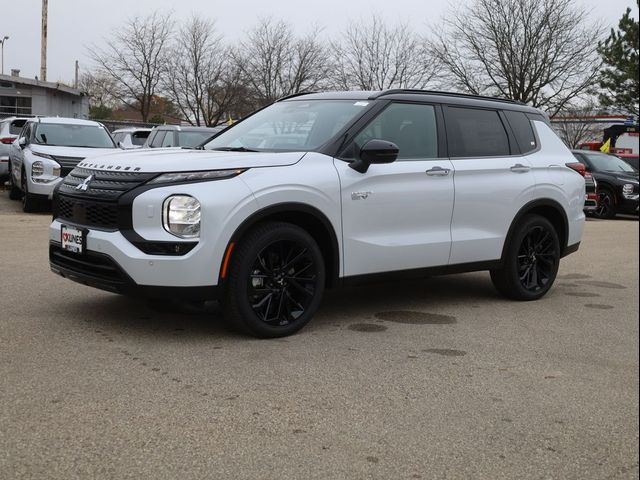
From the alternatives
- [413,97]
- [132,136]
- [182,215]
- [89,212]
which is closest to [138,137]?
[132,136]

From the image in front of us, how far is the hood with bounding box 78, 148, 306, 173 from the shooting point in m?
4.76

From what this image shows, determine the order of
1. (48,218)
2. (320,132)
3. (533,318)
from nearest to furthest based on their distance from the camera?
(320,132) < (533,318) < (48,218)

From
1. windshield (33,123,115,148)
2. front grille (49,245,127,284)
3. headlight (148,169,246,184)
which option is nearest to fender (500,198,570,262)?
headlight (148,169,246,184)

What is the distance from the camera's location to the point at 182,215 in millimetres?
4625

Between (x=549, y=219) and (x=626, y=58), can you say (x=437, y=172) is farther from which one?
(x=626, y=58)

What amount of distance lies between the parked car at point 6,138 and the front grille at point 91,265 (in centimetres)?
1240

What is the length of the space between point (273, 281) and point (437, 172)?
1656mm

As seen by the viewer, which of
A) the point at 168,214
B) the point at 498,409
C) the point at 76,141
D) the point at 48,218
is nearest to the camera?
the point at 498,409

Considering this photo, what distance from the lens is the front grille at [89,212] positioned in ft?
15.7

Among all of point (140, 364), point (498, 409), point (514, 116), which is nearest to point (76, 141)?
point (514, 116)

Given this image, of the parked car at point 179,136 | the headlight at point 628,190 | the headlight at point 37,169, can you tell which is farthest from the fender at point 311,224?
the headlight at point 628,190

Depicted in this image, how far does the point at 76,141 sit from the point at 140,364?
34.8 feet

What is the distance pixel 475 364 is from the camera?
4.54 m

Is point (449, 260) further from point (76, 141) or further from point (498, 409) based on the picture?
point (76, 141)
